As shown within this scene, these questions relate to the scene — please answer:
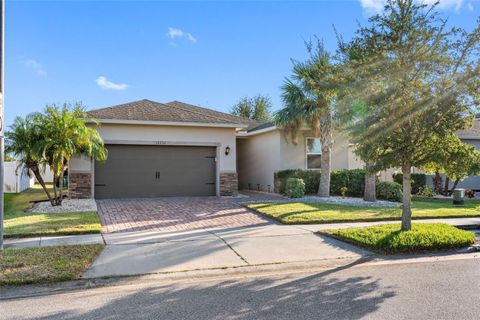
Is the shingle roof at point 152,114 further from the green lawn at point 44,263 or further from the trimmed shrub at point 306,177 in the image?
the green lawn at point 44,263

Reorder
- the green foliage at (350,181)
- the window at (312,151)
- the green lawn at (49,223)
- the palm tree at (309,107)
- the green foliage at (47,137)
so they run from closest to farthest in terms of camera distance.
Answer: the green lawn at (49,223) → the green foliage at (47,137) → the palm tree at (309,107) → the green foliage at (350,181) → the window at (312,151)

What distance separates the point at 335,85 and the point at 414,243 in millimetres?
3576

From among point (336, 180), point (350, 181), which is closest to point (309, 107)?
point (336, 180)

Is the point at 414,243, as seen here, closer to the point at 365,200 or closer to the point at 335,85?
the point at 335,85

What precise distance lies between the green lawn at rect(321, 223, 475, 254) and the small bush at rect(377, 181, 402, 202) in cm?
703

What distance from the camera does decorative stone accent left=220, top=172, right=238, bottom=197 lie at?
1631 centimetres

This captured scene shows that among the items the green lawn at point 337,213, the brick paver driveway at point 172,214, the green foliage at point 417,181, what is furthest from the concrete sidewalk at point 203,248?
the green foliage at point 417,181

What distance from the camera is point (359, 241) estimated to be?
756 cm

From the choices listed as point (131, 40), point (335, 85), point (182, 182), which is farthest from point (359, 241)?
point (131, 40)

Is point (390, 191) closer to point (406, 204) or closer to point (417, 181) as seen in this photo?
point (417, 181)

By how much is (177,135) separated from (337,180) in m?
7.33

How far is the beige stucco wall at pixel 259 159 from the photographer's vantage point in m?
18.5

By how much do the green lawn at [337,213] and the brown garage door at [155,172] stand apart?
422cm

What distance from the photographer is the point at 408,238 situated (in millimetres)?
7289
